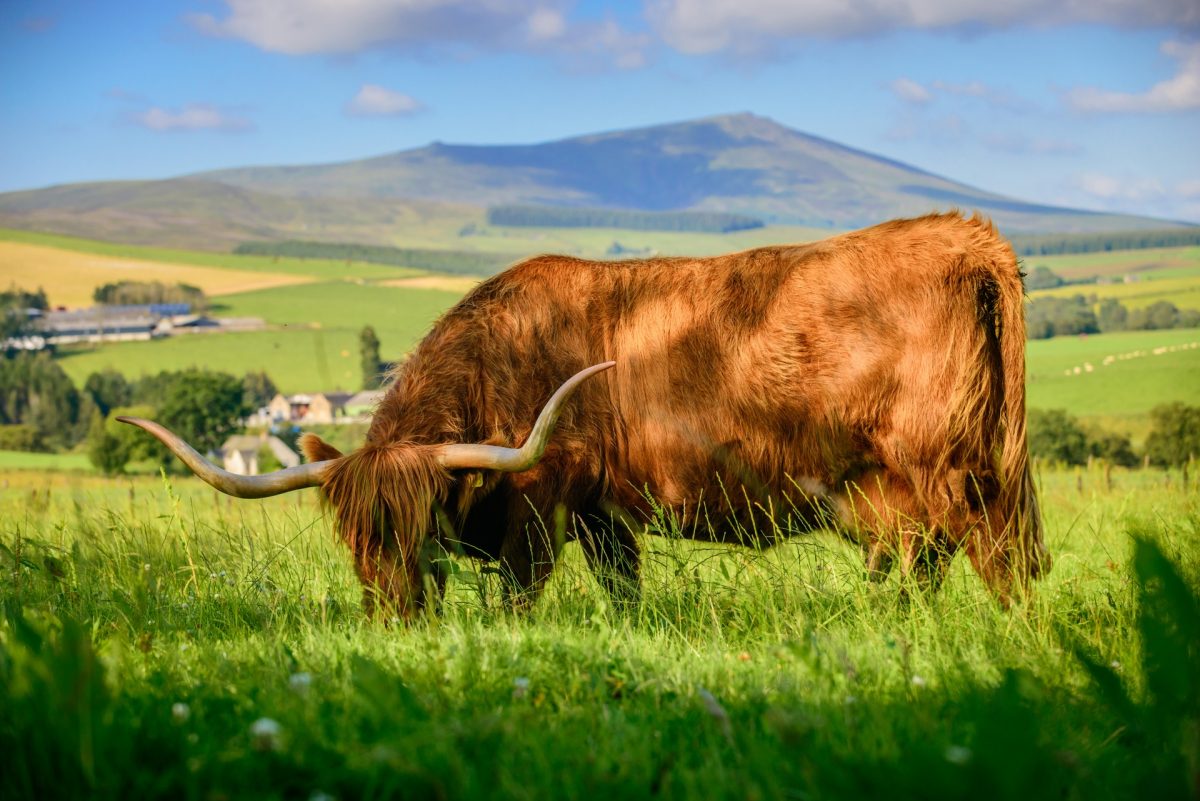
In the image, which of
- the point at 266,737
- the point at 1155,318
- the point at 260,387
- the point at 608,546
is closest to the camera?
the point at 266,737

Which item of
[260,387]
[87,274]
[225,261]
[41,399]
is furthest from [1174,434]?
[225,261]

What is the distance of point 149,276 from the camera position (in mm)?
133375

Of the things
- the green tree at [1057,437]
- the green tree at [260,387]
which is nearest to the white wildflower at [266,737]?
the green tree at [1057,437]

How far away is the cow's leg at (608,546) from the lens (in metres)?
5.43

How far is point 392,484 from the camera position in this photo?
4797mm

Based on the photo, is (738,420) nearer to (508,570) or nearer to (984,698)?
(508,570)

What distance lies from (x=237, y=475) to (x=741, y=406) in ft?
8.10

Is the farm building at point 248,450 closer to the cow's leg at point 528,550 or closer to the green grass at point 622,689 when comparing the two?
the cow's leg at point 528,550

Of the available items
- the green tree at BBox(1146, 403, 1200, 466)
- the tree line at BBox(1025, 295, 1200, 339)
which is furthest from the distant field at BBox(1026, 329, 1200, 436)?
the green tree at BBox(1146, 403, 1200, 466)

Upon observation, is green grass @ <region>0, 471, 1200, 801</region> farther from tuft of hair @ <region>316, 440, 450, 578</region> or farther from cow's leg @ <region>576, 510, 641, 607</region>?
tuft of hair @ <region>316, 440, 450, 578</region>

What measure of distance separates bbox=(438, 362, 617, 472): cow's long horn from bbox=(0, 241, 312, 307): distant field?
12830cm

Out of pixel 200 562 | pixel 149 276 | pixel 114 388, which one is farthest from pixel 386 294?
pixel 200 562

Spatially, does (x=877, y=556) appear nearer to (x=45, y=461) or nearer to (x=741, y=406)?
(x=741, y=406)

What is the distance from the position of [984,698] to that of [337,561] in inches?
146
